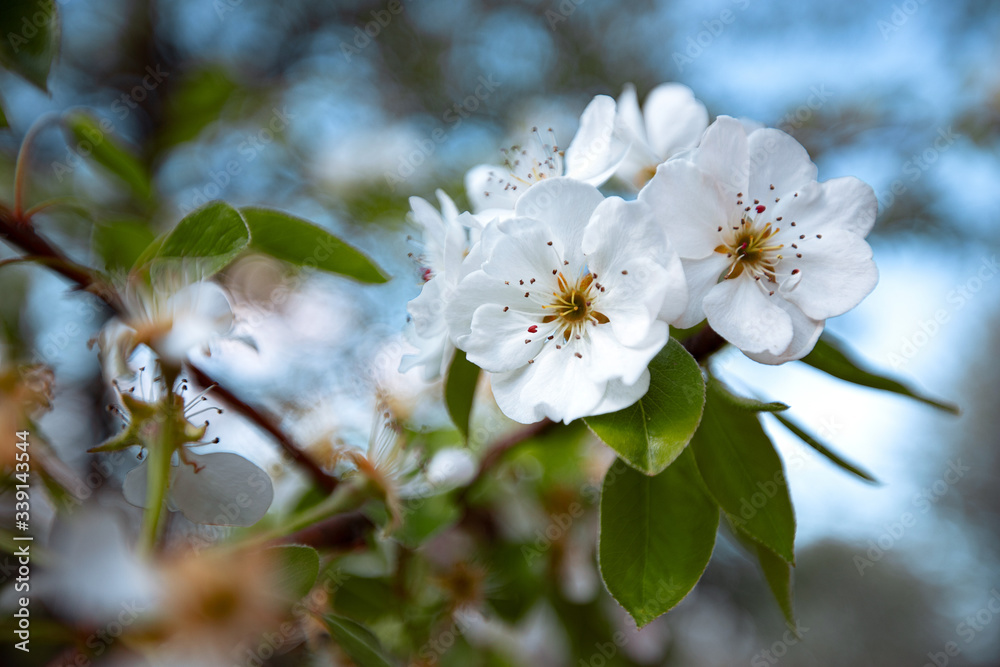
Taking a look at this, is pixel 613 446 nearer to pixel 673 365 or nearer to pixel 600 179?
pixel 673 365

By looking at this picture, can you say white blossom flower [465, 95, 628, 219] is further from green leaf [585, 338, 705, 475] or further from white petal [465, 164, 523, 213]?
green leaf [585, 338, 705, 475]

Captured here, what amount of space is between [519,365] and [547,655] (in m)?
0.97

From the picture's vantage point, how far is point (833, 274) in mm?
461

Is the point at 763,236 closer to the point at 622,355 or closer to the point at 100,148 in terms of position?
the point at 622,355

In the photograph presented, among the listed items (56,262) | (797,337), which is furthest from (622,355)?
(56,262)

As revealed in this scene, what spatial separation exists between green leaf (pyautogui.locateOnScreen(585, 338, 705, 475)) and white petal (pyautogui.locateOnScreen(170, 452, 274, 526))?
0.24 m

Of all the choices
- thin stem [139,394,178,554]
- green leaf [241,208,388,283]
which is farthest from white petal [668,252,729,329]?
thin stem [139,394,178,554]

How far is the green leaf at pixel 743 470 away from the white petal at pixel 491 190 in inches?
9.5

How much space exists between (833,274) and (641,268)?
15 centimetres

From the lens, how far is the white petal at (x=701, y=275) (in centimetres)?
44

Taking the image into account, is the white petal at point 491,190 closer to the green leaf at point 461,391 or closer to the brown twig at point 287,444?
the green leaf at point 461,391

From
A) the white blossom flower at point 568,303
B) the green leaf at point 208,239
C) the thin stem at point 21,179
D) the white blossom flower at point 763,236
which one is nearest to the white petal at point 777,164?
the white blossom flower at point 763,236

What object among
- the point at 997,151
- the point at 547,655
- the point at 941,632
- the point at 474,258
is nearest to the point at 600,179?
the point at 474,258

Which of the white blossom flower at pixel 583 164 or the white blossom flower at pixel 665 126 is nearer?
the white blossom flower at pixel 583 164
